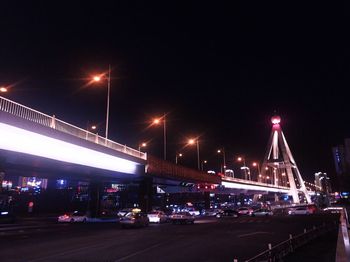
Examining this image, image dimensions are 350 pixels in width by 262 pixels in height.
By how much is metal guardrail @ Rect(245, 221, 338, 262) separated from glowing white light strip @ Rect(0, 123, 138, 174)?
17.5 metres

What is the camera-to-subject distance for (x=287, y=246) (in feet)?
50.0

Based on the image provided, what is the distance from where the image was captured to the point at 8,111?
2400cm

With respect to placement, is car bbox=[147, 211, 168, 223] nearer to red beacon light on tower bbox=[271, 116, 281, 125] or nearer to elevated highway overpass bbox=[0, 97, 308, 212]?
elevated highway overpass bbox=[0, 97, 308, 212]

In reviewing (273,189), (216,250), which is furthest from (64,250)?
(273,189)

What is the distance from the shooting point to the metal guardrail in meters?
11.2

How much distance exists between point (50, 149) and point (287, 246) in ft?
67.4

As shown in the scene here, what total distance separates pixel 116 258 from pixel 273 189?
130702 millimetres

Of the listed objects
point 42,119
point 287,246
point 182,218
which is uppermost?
point 42,119

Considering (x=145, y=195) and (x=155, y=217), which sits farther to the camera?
(x=145, y=195)

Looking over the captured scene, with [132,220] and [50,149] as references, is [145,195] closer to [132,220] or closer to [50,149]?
[132,220]

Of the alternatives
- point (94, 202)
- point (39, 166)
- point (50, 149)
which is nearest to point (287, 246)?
point (50, 149)

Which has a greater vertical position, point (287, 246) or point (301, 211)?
point (301, 211)

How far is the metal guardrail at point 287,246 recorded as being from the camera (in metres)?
11.2

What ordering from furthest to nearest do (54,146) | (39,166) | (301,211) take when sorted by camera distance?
(301,211) → (39,166) → (54,146)
